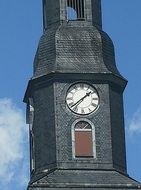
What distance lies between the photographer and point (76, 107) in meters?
93.9

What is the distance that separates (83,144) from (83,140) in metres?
0.21

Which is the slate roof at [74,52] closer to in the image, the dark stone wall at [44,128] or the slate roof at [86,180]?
the dark stone wall at [44,128]

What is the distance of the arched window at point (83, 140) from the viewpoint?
93.3m

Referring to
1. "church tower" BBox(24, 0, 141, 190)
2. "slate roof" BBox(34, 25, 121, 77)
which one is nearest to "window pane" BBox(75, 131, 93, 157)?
"church tower" BBox(24, 0, 141, 190)

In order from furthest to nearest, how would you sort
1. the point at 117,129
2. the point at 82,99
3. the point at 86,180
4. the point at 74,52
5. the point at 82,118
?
the point at 74,52 < the point at 117,129 < the point at 82,99 < the point at 82,118 < the point at 86,180

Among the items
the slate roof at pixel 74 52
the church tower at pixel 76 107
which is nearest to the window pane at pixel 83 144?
the church tower at pixel 76 107

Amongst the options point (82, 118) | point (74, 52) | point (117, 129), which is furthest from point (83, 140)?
point (74, 52)

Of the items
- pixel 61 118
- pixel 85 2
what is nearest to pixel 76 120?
pixel 61 118

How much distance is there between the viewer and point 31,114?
314 ft

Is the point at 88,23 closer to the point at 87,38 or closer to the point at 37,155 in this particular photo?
the point at 87,38

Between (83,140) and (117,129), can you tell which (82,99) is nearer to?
(83,140)

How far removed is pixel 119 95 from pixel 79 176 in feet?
18.1

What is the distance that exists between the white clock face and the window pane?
1.05m

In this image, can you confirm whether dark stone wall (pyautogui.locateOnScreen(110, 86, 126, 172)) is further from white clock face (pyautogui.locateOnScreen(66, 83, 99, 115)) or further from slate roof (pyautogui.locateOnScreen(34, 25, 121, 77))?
slate roof (pyautogui.locateOnScreen(34, 25, 121, 77))
